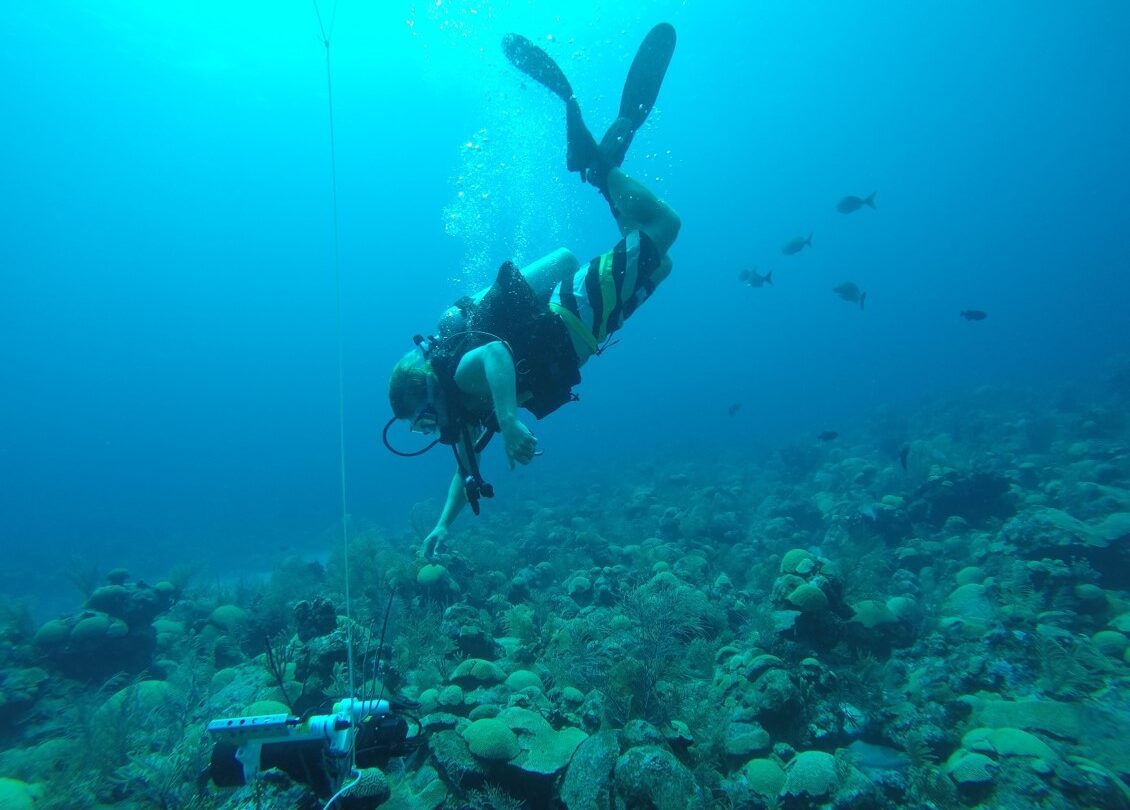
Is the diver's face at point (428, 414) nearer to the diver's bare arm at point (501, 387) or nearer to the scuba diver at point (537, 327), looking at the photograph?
the scuba diver at point (537, 327)

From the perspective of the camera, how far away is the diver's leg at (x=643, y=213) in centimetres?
531

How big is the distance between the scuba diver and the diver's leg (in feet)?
0.03

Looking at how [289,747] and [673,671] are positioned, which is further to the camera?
[673,671]

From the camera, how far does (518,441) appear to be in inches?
137

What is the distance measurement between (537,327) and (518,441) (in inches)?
57.4

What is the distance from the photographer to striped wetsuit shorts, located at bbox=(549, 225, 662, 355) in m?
4.91

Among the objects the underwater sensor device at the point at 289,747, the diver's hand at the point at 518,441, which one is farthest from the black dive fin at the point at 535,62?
the underwater sensor device at the point at 289,747

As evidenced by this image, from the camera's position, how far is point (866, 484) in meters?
15.6

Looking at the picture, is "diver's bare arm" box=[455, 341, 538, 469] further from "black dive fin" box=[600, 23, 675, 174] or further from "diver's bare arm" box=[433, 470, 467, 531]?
"black dive fin" box=[600, 23, 675, 174]

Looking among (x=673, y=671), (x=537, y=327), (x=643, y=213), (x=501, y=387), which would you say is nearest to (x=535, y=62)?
(x=643, y=213)

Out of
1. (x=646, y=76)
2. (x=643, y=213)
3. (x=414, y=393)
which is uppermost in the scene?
(x=646, y=76)

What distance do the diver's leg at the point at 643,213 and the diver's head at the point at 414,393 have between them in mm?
2685

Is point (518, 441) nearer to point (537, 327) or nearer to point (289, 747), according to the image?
point (537, 327)

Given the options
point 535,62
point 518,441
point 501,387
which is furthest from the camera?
point 535,62
